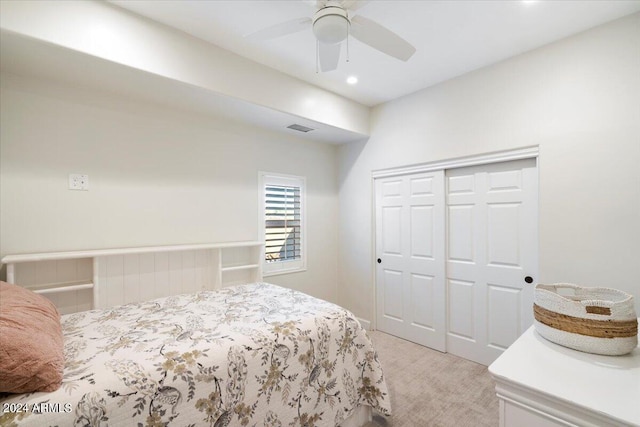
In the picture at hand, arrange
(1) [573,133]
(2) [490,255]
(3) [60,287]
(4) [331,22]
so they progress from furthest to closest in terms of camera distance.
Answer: (2) [490,255]
(1) [573,133]
(3) [60,287]
(4) [331,22]

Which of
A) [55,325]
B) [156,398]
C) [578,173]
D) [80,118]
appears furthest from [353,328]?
[80,118]

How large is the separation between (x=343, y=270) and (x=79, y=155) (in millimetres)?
3064

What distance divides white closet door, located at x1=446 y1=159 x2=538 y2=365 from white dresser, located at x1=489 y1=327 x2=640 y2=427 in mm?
1477

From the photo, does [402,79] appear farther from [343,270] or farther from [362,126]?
[343,270]

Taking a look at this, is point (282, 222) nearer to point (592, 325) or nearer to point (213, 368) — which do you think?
point (213, 368)

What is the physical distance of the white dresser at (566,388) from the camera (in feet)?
2.73

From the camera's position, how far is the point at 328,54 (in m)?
1.80

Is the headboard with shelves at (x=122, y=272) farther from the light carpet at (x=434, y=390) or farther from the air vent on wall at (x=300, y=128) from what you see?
the light carpet at (x=434, y=390)

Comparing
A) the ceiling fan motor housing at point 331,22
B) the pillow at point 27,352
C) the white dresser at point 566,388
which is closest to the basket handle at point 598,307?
the white dresser at point 566,388

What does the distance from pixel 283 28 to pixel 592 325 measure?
2.02 metres

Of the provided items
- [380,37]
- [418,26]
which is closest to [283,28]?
[380,37]

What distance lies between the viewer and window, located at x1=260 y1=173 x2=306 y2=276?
11.0 ft

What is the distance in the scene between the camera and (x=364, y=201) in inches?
145

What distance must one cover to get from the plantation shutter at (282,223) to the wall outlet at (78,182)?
165cm
